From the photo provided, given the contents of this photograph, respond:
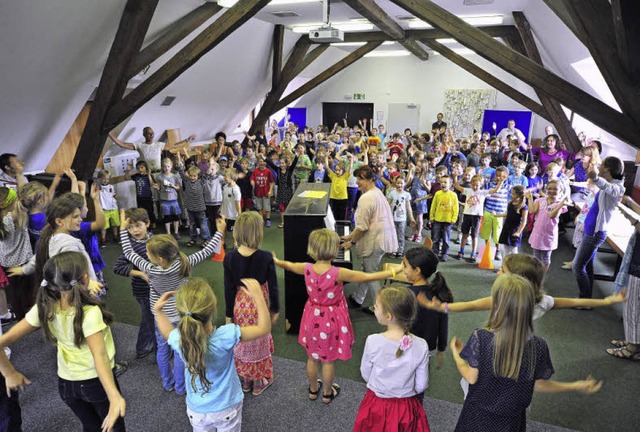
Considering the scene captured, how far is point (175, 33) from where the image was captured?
6.04 m

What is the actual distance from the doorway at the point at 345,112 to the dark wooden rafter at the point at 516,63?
1013cm

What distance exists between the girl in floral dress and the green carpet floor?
0.67 metres

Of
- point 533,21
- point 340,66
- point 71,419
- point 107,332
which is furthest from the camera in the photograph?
point 340,66

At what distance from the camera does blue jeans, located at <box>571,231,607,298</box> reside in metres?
4.35

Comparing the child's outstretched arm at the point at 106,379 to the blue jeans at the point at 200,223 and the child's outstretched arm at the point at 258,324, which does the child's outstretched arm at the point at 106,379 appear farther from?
the blue jeans at the point at 200,223

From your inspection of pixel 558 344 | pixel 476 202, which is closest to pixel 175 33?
pixel 476 202

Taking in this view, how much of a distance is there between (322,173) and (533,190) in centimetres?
339

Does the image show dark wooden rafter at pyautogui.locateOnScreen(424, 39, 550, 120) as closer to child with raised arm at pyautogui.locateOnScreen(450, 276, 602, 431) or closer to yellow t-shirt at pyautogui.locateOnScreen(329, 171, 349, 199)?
yellow t-shirt at pyautogui.locateOnScreen(329, 171, 349, 199)

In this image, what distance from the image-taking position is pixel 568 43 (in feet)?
20.6

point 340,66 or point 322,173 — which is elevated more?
point 340,66

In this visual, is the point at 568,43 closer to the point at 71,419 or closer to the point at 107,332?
the point at 107,332

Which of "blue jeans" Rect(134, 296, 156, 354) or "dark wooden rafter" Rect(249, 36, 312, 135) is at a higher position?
"dark wooden rafter" Rect(249, 36, 312, 135)

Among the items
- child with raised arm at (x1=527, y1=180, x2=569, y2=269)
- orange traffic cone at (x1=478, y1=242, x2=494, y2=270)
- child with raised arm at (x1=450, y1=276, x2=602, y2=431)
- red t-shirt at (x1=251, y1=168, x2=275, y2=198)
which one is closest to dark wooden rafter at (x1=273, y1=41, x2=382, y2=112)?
red t-shirt at (x1=251, y1=168, x2=275, y2=198)

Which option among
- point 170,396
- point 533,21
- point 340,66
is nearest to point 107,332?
point 170,396
